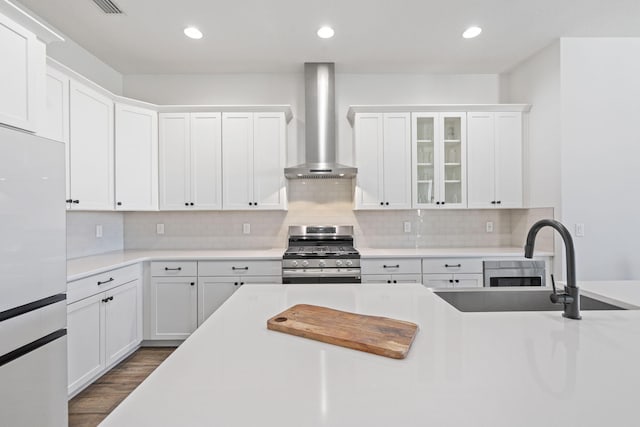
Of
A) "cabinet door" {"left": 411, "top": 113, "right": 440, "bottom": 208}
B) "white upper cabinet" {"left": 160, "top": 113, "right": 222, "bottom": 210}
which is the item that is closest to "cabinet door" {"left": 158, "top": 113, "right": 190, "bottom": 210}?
"white upper cabinet" {"left": 160, "top": 113, "right": 222, "bottom": 210}

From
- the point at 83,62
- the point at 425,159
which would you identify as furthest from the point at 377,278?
the point at 83,62

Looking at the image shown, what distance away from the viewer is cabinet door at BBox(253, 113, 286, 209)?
137 inches

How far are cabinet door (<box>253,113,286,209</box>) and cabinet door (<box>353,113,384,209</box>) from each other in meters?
0.79

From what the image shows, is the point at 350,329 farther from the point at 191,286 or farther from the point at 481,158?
the point at 481,158

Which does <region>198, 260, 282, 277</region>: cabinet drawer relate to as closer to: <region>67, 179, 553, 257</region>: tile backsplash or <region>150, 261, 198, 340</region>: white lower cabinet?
<region>150, 261, 198, 340</region>: white lower cabinet

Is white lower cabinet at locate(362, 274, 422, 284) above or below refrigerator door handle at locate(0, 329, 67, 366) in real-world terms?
above

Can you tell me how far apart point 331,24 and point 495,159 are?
2159 mm

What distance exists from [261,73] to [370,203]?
190 cm

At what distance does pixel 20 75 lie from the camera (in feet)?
6.18

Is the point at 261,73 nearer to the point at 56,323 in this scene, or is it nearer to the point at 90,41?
the point at 90,41

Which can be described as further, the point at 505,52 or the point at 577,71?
the point at 505,52

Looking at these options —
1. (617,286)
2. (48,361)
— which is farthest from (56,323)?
(617,286)

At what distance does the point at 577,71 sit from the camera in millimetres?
3053

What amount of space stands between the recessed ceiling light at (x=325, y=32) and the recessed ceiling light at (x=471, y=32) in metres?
1.17
